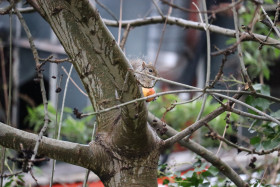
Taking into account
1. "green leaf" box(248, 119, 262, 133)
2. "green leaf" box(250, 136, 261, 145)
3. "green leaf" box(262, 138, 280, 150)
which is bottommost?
"green leaf" box(262, 138, 280, 150)

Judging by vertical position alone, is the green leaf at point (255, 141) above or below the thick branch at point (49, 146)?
above

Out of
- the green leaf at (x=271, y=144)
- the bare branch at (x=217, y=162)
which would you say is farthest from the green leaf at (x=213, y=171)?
the green leaf at (x=271, y=144)

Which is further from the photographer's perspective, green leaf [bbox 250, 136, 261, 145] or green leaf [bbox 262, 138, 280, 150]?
green leaf [bbox 250, 136, 261, 145]

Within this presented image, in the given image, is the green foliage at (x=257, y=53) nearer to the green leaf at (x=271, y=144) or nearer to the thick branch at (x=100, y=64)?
the green leaf at (x=271, y=144)

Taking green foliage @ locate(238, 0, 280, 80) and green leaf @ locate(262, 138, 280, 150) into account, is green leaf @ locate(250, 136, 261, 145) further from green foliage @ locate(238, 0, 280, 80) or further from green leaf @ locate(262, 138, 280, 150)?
green foliage @ locate(238, 0, 280, 80)

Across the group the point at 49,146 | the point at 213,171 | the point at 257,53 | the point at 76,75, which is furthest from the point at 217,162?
the point at 257,53

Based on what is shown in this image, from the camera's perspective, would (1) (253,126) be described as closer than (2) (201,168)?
Yes

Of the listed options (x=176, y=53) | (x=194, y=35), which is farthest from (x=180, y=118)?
(x=176, y=53)

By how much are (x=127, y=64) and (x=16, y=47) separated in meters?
3.57

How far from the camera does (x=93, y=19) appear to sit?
3.62 ft

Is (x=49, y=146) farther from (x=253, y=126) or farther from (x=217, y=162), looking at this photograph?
(x=253, y=126)

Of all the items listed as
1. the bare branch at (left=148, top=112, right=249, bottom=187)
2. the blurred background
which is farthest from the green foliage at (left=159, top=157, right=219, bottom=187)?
the blurred background

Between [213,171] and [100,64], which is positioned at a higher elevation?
[100,64]

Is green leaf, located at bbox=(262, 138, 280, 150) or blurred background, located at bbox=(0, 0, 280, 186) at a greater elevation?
blurred background, located at bbox=(0, 0, 280, 186)
